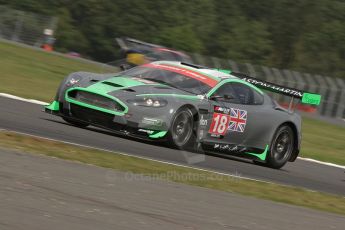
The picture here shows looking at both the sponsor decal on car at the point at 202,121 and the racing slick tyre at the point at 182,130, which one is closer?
the racing slick tyre at the point at 182,130

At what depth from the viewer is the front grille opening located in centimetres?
1027

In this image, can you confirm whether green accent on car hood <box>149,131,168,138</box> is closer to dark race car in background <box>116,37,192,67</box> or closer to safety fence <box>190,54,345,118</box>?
dark race car in background <box>116,37,192,67</box>

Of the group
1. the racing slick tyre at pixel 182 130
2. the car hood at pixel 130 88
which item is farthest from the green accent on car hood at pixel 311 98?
the racing slick tyre at pixel 182 130

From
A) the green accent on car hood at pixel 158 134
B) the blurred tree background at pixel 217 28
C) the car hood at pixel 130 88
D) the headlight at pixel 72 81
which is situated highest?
the blurred tree background at pixel 217 28

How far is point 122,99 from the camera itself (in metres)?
10.3

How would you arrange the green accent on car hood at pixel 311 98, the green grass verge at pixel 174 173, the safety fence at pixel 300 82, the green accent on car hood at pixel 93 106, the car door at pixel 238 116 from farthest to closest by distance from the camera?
the safety fence at pixel 300 82
the green accent on car hood at pixel 311 98
the car door at pixel 238 116
the green accent on car hood at pixel 93 106
the green grass verge at pixel 174 173

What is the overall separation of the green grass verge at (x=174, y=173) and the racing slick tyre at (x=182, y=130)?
1.50 m

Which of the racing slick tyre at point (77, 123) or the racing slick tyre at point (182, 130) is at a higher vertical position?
the racing slick tyre at point (182, 130)

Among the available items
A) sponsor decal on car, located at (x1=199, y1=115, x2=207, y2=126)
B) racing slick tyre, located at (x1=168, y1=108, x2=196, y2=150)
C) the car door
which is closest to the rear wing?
the car door

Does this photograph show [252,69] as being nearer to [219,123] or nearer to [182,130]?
[219,123]

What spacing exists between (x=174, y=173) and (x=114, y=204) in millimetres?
2597

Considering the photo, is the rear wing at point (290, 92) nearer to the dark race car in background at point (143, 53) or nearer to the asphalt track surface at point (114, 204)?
the asphalt track surface at point (114, 204)

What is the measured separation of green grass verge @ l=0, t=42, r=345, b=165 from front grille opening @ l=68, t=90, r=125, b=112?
5655mm

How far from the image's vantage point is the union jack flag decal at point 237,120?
37.2ft
